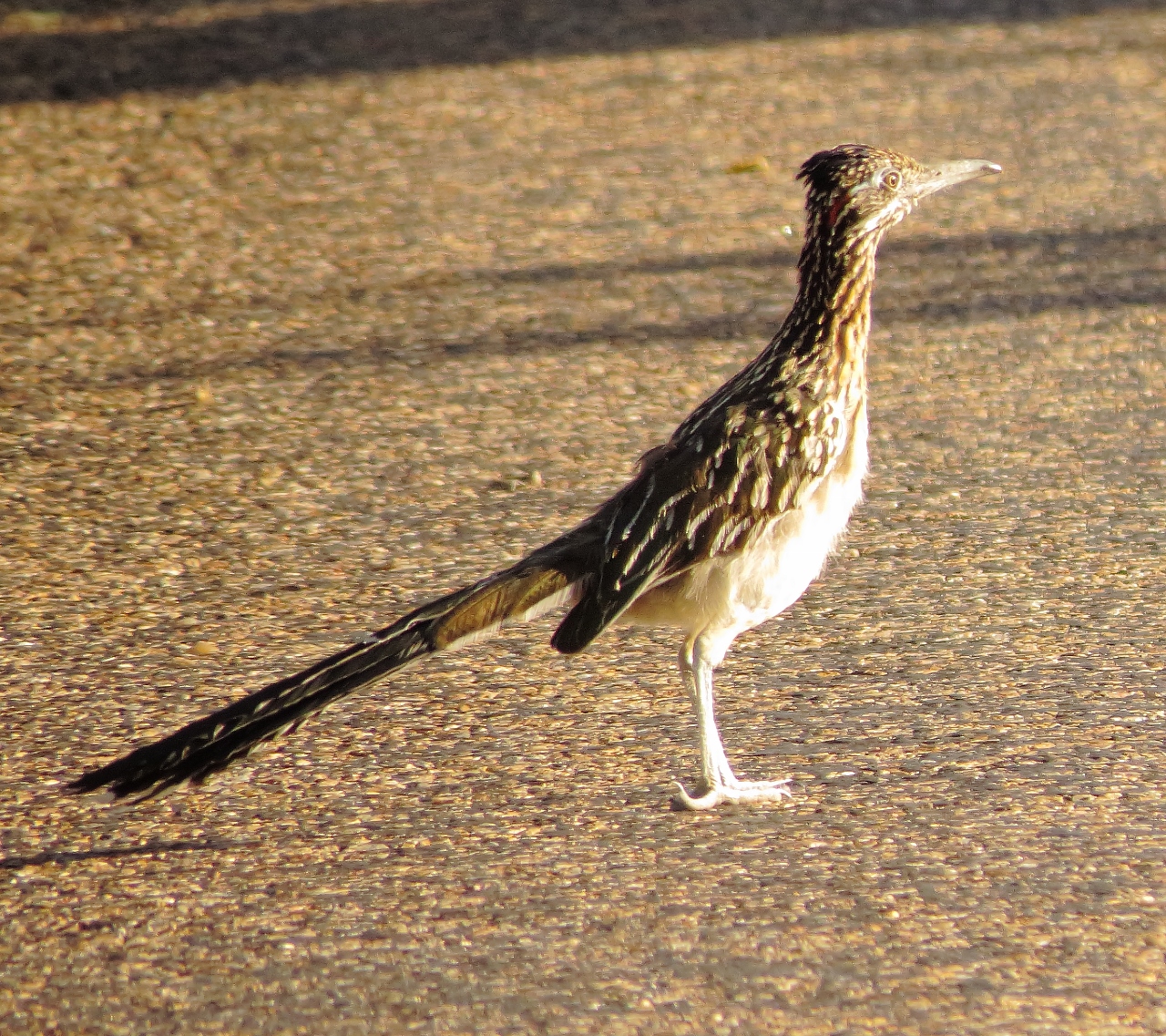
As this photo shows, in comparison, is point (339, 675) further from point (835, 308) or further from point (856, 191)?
point (856, 191)

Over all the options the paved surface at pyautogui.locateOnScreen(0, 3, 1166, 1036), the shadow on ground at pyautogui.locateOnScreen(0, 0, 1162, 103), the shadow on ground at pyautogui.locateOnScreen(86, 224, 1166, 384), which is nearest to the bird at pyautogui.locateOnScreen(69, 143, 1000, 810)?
the paved surface at pyautogui.locateOnScreen(0, 3, 1166, 1036)

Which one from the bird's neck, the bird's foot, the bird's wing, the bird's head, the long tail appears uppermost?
the bird's head

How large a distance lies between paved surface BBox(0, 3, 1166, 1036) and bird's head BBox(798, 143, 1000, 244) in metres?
1.45

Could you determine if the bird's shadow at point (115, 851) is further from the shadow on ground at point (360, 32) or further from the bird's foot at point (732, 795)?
the shadow on ground at point (360, 32)

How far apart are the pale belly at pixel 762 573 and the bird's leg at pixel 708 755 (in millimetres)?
75

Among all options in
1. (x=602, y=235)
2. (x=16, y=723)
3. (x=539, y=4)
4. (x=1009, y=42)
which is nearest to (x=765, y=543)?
(x=16, y=723)

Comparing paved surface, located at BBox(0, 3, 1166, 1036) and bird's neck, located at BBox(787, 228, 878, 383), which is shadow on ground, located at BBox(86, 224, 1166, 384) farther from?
bird's neck, located at BBox(787, 228, 878, 383)

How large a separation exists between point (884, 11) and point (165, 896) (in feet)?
38.0

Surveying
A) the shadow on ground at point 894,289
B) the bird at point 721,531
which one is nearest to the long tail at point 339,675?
the bird at point 721,531

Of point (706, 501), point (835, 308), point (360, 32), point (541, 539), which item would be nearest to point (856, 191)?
point (835, 308)

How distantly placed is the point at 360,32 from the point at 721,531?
33.6 feet

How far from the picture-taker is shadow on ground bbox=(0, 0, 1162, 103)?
13.2 meters

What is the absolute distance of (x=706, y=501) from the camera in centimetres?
484

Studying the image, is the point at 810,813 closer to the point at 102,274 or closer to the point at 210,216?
the point at 102,274
